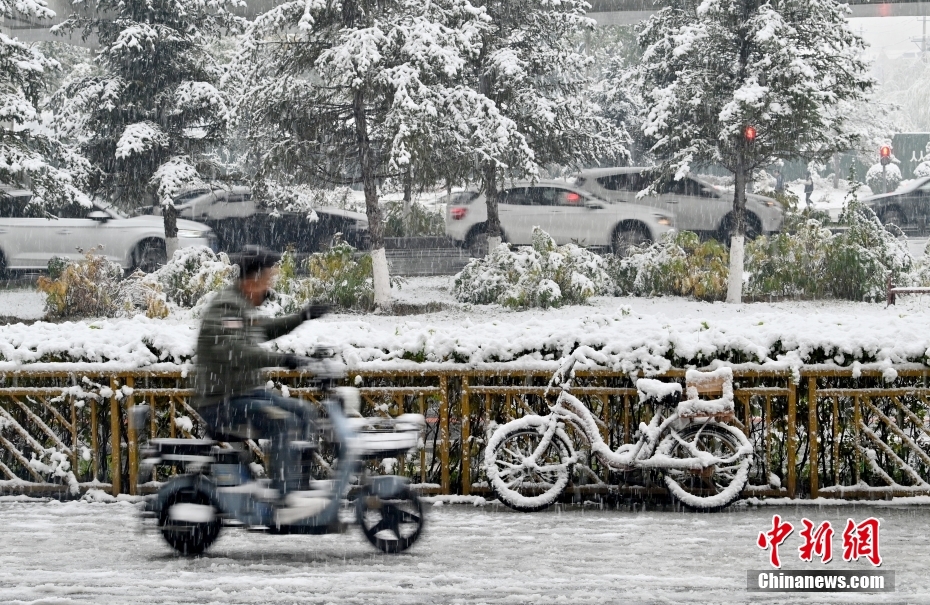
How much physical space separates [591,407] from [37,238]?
15.5 m

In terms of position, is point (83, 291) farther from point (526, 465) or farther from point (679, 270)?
point (526, 465)

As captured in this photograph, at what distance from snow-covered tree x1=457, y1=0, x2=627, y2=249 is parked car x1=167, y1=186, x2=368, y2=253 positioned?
3.52 meters

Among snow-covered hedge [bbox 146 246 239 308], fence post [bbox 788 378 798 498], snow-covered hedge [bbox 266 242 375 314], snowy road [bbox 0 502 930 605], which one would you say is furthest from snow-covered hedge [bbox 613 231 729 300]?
snowy road [bbox 0 502 930 605]

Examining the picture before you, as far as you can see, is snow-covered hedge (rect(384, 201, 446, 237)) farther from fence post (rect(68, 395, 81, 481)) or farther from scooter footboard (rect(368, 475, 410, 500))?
scooter footboard (rect(368, 475, 410, 500))

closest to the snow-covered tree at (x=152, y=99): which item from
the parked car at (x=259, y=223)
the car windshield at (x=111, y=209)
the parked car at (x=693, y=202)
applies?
the car windshield at (x=111, y=209)

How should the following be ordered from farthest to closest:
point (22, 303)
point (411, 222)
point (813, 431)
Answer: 1. point (411, 222)
2. point (22, 303)
3. point (813, 431)

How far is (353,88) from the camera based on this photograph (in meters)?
16.2

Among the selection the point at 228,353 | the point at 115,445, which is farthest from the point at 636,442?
the point at 115,445

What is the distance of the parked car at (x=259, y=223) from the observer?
2181 centimetres

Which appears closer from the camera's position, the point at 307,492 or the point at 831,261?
A: the point at 307,492

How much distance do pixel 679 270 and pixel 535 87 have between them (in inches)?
185

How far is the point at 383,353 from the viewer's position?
7.12 metres

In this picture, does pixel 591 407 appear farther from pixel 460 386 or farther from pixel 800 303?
pixel 800 303

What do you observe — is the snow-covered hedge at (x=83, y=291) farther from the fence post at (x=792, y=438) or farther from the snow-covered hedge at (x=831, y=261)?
the fence post at (x=792, y=438)
